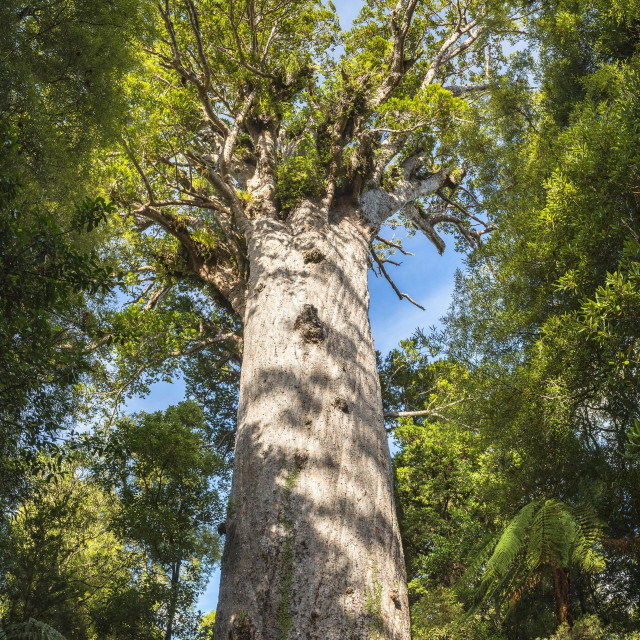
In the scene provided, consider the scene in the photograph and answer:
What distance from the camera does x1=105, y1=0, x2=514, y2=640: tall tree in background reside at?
11.8ft

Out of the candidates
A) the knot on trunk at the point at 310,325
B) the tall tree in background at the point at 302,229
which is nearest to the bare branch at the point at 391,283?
the tall tree in background at the point at 302,229

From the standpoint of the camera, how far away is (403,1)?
8.74 metres

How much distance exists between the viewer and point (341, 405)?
4469mm

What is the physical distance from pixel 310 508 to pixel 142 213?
5.04 meters

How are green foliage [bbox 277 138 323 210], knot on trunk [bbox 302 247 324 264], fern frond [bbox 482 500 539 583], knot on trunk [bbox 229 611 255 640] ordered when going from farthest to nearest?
green foliage [bbox 277 138 323 210], knot on trunk [bbox 302 247 324 264], fern frond [bbox 482 500 539 583], knot on trunk [bbox 229 611 255 640]

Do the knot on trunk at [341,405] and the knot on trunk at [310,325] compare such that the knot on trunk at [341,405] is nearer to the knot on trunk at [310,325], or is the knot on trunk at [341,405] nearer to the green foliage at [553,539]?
the knot on trunk at [310,325]

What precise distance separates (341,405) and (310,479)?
0.75m

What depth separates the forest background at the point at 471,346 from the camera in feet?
12.6

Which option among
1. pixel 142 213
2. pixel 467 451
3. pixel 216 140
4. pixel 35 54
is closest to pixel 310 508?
pixel 35 54

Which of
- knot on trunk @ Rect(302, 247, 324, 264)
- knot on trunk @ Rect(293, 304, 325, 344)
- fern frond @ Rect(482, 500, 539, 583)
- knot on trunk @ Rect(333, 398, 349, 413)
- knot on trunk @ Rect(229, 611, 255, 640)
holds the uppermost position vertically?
knot on trunk @ Rect(302, 247, 324, 264)

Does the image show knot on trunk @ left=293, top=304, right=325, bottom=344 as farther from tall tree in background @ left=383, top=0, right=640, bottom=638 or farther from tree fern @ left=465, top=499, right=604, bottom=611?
tree fern @ left=465, top=499, right=604, bottom=611

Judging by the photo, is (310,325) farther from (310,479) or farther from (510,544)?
(510,544)

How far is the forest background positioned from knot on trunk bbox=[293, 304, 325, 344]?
4.87ft

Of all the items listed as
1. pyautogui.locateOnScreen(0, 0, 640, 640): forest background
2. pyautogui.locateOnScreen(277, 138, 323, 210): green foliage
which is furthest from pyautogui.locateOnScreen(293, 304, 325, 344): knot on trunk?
pyautogui.locateOnScreen(277, 138, 323, 210): green foliage
